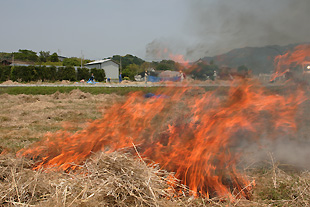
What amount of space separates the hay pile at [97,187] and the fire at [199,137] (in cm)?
48

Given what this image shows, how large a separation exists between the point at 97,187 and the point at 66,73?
113ft

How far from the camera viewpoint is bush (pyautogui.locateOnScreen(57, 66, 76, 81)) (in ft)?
111

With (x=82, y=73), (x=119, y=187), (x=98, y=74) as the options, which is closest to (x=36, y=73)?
(x=82, y=73)

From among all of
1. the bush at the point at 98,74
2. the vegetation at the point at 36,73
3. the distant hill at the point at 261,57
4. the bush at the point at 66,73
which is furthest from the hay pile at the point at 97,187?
the bush at the point at 98,74

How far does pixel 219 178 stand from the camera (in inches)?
121

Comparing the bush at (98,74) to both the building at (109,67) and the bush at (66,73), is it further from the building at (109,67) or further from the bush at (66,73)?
the building at (109,67)

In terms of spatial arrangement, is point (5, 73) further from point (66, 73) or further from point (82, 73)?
point (82, 73)

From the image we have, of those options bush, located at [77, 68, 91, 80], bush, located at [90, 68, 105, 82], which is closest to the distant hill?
bush, located at [77, 68, 91, 80]

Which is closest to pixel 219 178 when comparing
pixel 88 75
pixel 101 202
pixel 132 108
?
pixel 101 202

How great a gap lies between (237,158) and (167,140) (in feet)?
3.58

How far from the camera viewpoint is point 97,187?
2.42 m

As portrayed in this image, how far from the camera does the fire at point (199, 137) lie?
10.3 ft

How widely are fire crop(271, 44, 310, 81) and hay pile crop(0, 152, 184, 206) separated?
3.26 m

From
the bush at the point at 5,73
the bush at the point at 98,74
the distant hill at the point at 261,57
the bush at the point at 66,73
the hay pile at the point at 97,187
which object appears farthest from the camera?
the bush at the point at 98,74
